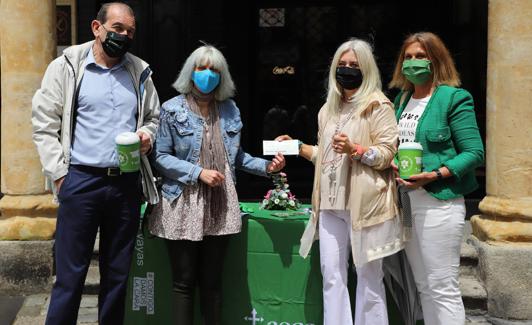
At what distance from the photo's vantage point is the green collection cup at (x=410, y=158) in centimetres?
345

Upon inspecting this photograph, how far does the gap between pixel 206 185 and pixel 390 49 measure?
17.9 feet

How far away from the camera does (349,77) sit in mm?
3744

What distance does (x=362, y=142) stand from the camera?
3699 mm

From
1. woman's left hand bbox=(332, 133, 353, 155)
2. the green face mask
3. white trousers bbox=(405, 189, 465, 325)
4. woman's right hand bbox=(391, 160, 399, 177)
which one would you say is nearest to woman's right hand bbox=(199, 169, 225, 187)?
woman's left hand bbox=(332, 133, 353, 155)

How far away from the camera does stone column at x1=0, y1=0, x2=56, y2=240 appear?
564 centimetres

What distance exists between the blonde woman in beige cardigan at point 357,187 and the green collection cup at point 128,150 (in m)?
1.10

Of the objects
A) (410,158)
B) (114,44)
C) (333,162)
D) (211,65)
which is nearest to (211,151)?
(211,65)

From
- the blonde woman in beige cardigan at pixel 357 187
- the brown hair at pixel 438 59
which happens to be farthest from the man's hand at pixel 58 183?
the brown hair at pixel 438 59

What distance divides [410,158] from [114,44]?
1771mm

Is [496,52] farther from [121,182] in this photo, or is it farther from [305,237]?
[121,182]

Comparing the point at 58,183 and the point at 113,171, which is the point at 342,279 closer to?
the point at 113,171

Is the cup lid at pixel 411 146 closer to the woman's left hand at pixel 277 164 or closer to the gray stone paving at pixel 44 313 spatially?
the woman's left hand at pixel 277 164

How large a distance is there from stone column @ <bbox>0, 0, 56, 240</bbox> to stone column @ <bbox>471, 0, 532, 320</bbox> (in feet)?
12.6

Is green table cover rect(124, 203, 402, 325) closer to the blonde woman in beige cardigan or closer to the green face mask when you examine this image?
the blonde woman in beige cardigan
